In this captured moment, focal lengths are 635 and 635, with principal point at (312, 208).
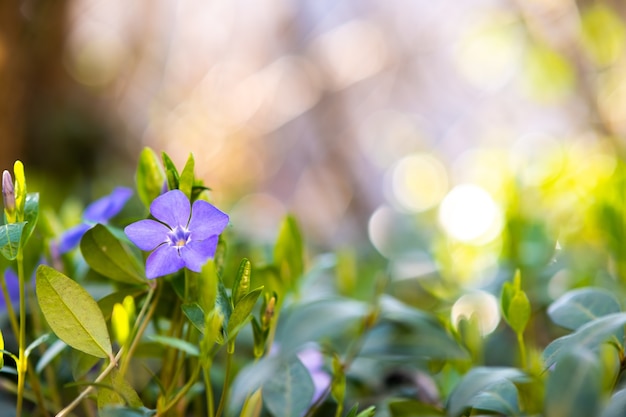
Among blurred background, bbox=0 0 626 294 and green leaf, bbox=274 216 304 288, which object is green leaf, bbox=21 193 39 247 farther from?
blurred background, bbox=0 0 626 294

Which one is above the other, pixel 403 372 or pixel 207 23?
pixel 207 23

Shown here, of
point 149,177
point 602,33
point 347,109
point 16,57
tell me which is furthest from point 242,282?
point 347,109

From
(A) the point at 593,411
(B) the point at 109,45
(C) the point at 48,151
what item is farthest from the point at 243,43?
(A) the point at 593,411

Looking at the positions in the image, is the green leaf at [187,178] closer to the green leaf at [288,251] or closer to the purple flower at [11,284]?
the green leaf at [288,251]

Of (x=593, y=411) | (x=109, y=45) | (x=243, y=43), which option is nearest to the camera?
(x=593, y=411)

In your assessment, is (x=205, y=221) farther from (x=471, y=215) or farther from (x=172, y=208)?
(x=471, y=215)

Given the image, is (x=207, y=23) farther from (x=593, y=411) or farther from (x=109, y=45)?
(x=593, y=411)

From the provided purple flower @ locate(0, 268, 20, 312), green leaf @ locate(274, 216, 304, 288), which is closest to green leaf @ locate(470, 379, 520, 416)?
green leaf @ locate(274, 216, 304, 288)

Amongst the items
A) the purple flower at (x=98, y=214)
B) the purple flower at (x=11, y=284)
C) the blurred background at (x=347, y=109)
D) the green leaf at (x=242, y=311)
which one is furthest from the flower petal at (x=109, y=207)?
the blurred background at (x=347, y=109)
